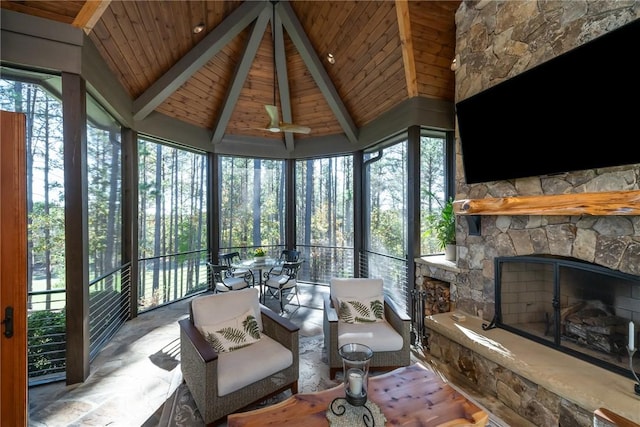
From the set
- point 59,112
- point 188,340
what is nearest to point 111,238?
point 59,112

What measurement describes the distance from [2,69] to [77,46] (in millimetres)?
660

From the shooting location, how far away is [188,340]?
97.0 inches

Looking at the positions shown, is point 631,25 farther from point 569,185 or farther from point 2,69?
point 2,69

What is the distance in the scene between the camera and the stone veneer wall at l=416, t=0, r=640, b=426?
85.9 inches

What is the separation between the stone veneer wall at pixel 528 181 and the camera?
219cm

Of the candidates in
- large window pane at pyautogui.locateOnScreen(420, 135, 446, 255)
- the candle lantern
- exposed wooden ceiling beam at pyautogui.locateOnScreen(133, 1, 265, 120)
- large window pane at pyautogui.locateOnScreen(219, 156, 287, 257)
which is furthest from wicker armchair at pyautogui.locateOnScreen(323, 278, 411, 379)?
exposed wooden ceiling beam at pyautogui.locateOnScreen(133, 1, 265, 120)

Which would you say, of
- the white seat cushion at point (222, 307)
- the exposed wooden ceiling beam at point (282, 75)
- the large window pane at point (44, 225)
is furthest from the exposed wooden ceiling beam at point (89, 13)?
the white seat cushion at point (222, 307)

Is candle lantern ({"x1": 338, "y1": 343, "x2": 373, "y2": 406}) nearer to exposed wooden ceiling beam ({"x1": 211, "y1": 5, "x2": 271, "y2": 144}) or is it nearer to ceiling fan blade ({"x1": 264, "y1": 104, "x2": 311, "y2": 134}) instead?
ceiling fan blade ({"x1": 264, "y1": 104, "x2": 311, "y2": 134})

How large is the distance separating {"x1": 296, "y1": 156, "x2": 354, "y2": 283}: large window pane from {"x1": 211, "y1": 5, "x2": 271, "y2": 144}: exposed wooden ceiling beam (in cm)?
185

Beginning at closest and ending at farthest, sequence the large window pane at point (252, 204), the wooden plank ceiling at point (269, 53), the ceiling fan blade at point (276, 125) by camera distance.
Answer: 1. the wooden plank ceiling at point (269, 53)
2. the ceiling fan blade at point (276, 125)
3. the large window pane at point (252, 204)

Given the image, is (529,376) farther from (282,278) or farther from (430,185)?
(282,278)

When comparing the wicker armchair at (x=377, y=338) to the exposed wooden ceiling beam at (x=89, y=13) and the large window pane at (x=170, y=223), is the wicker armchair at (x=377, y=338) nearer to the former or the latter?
the large window pane at (x=170, y=223)

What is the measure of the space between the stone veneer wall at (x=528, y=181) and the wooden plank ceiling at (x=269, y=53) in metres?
0.69

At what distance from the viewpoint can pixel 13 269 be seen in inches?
72.9
